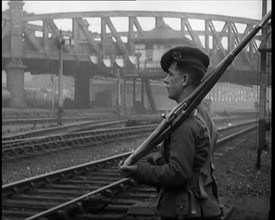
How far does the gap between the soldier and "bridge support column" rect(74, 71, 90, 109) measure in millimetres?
30572

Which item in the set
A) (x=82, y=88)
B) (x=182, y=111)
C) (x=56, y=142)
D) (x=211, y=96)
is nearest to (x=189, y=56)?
(x=182, y=111)

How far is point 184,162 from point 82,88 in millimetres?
31312

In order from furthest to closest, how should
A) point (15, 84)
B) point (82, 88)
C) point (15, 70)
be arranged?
point (82, 88) < point (15, 70) < point (15, 84)

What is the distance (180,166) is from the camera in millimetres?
1940

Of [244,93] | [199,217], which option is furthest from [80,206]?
[244,93]

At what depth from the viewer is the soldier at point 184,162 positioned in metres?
1.96

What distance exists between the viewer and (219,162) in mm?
8570

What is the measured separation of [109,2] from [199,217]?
1.64 meters

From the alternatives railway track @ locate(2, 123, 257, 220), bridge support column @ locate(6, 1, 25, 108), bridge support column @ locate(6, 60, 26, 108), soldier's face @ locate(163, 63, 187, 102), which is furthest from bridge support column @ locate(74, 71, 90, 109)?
soldier's face @ locate(163, 63, 187, 102)

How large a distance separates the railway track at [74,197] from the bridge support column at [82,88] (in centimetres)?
2583

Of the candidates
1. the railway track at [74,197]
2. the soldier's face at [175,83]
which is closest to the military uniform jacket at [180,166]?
the soldier's face at [175,83]

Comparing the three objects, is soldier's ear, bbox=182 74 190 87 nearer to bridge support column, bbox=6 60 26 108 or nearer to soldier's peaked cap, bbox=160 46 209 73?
soldier's peaked cap, bbox=160 46 209 73

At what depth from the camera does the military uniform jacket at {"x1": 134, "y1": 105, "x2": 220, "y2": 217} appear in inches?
76.9

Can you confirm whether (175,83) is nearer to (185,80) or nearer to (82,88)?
(185,80)
